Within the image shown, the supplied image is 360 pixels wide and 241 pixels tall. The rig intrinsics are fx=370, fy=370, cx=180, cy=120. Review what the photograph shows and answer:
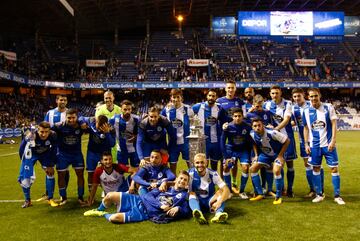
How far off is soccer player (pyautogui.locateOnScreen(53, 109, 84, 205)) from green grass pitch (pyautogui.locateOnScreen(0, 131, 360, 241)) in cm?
48

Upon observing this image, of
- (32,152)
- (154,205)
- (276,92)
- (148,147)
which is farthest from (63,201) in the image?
(276,92)

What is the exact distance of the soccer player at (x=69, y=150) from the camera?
23.6ft

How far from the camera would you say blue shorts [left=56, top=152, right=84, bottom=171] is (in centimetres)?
729

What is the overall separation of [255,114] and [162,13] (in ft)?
124

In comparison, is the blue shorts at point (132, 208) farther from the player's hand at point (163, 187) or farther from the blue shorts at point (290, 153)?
the blue shorts at point (290, 153)

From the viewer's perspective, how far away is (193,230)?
17.9ft

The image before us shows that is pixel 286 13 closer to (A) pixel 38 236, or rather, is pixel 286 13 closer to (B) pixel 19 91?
(B) pixel 19 91

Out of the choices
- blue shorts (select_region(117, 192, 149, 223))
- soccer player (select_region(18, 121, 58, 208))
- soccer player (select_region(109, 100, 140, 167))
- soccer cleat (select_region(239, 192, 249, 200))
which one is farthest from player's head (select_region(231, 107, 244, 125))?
soccer player (select_region(18, 121, 58, 208))

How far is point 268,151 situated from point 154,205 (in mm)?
2650

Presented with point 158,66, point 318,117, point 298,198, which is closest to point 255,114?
point 318,117

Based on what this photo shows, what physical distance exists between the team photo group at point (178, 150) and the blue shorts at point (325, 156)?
18mm

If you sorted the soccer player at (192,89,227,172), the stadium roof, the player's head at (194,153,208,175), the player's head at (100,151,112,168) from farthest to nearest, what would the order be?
the stadium roof
the soccer player at (192,89,227,172)
the player's head at (100,151,112,168)
the player's head at (194,153,208,175)

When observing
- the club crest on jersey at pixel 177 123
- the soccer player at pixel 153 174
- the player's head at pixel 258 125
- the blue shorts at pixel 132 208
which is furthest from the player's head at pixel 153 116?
the player's head at pixel 258 125

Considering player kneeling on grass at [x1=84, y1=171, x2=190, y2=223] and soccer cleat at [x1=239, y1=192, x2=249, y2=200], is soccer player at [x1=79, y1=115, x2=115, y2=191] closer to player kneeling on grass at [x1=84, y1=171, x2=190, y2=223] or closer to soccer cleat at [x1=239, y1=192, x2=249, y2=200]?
player kneeling on grass at [x1=84, y1=171, x2=190, y2=223]
